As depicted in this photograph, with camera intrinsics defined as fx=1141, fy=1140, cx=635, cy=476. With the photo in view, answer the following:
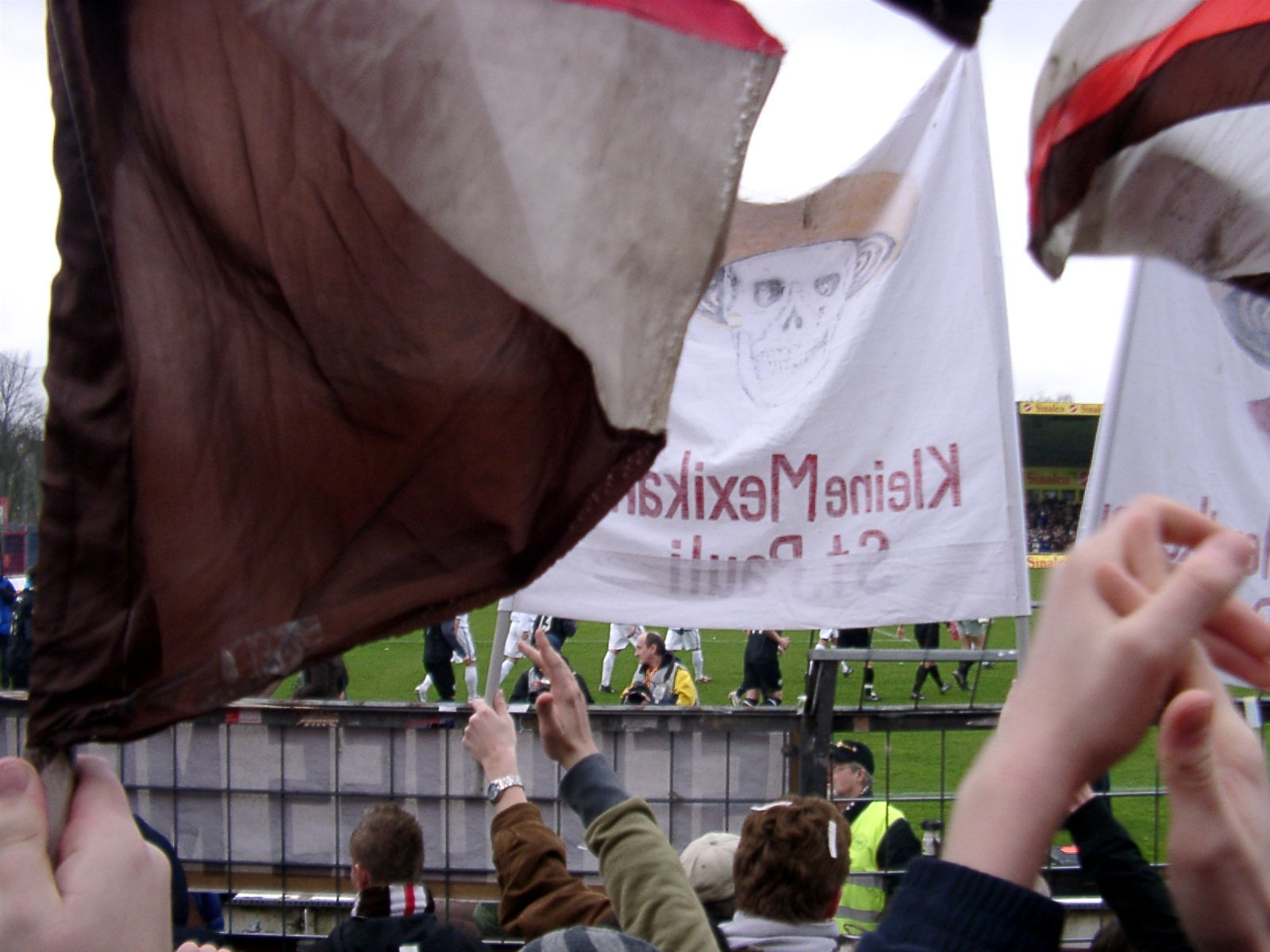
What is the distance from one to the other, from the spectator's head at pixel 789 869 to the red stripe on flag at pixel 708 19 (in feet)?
5.79

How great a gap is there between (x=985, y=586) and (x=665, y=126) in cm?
211

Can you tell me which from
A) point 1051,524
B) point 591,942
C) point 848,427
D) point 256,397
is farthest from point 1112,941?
point 1051,524

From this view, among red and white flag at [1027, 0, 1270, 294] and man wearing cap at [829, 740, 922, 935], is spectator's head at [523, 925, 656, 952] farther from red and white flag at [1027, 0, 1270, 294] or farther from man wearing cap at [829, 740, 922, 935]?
man wearing cap at [829, 740, 922, 935]

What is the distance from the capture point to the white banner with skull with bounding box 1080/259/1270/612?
2.72 m

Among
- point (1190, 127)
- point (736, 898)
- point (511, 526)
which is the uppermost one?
point (1190, 127)

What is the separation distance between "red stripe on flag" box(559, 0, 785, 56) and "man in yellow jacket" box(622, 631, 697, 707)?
10.0 metres

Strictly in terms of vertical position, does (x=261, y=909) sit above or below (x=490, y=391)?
below

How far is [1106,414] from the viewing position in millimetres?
2770

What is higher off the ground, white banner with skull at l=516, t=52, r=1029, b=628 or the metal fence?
white banner with skull at l=516, t=52, r=1029, b=628

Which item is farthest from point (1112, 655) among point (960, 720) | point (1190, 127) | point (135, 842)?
point (960, 720)

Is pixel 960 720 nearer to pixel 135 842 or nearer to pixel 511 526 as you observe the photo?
pixel 511 526

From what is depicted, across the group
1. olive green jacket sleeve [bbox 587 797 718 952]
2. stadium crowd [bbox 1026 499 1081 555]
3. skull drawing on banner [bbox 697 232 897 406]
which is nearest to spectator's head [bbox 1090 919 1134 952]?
olive green jacket sleeve [bbox 587 797 718 952]

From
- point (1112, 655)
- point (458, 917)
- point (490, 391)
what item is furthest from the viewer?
point (458, 917)

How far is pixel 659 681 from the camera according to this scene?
39.5ft
